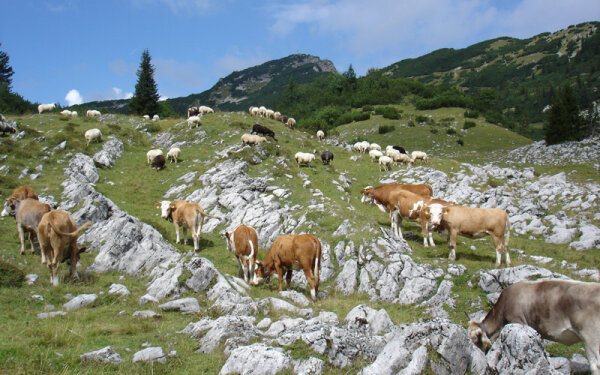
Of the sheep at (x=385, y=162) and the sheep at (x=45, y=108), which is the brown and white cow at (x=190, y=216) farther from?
the sheep at (x=45, y=108)

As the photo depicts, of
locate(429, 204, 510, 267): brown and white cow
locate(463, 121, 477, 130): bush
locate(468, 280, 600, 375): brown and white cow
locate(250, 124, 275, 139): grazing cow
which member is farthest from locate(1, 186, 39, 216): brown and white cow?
locate(463, 121, 477, 130): bush

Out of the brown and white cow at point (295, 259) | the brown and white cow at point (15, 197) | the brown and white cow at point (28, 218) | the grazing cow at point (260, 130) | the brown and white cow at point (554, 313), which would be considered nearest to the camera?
the brown and white cow at point (554, 313)

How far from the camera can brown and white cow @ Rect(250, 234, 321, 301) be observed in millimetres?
11734

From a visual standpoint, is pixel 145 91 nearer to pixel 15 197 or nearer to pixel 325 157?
pixel 325 157

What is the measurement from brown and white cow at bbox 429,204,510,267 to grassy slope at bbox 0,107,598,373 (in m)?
0.82

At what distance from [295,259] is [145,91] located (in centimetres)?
6127

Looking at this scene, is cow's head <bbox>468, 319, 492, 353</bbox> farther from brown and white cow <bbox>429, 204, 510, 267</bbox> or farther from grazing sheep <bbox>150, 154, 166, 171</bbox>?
grazing sheep <bbox>150, 154, 166, 171</bbox>

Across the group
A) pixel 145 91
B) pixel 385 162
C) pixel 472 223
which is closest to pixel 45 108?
pixel 145 91

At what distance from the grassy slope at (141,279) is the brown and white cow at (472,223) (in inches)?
32.3

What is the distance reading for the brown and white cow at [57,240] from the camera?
10544 mm

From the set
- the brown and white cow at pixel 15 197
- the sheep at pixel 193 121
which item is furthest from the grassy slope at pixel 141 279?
the sheep at pixel 193 121

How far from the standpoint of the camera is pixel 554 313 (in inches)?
263

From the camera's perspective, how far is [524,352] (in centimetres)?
546

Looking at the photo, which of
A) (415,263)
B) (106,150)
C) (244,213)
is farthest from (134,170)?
(415,263)
